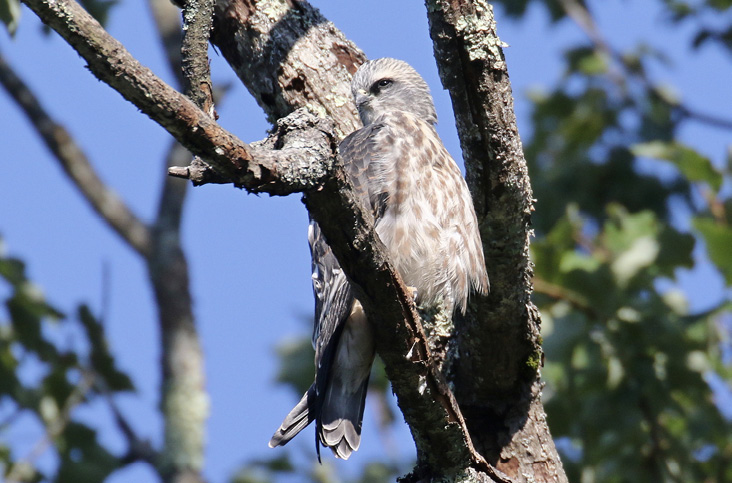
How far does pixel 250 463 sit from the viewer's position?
605 cm

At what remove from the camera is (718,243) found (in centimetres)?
355

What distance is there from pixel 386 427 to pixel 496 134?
4.39m

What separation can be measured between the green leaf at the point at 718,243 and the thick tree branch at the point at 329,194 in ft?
4.97

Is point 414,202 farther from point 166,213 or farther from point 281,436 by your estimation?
point 166,213

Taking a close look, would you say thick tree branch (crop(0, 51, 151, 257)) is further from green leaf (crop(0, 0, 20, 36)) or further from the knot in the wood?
the knot in the wood

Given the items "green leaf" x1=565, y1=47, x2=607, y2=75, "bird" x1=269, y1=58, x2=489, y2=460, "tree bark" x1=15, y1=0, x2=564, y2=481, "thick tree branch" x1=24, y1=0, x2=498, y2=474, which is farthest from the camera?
"green leaf" x1=565, y1=47, x2=607, y2=75

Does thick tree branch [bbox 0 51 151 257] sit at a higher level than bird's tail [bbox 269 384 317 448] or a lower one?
higher

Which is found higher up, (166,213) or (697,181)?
(166,213)

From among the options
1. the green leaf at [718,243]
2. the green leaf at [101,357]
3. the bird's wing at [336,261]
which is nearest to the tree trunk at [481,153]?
the bird's wing at [336,261]

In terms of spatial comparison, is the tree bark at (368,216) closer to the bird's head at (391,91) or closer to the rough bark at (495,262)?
the rough bark at (495,262)

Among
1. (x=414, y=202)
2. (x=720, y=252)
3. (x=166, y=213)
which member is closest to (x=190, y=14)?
(x=414, y=202)

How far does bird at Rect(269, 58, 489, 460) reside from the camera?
3.09 metres

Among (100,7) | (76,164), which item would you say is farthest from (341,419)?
(76,164)

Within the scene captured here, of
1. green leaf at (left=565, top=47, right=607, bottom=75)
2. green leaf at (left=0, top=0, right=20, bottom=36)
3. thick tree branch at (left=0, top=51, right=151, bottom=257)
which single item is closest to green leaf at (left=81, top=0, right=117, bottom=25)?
green leaf at (left=0, top=0, right=20, bottom=36)
